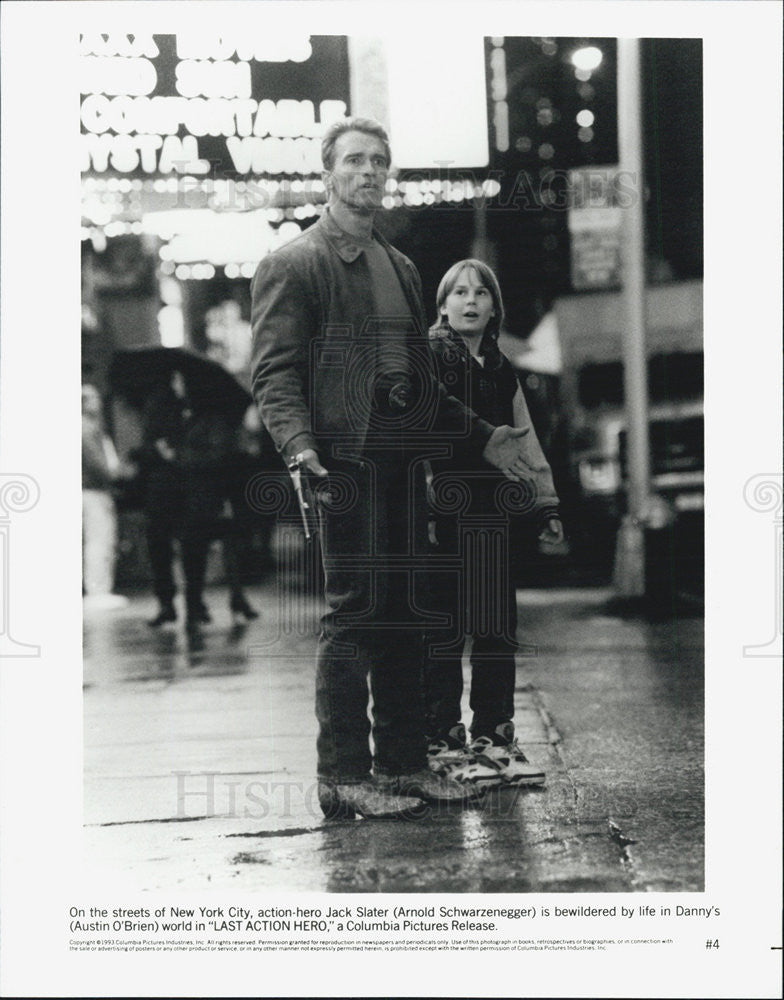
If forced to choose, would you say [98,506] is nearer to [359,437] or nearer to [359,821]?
[359,437]

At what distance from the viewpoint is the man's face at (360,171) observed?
4422mm

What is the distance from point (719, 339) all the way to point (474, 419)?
0.78 meters

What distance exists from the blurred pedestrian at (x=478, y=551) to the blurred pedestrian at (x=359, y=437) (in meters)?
0.14

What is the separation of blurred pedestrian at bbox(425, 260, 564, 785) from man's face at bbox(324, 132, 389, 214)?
0.37 m

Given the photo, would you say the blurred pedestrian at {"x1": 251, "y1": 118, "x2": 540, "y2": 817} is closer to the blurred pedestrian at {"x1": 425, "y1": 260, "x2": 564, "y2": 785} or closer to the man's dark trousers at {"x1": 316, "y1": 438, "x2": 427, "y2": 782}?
the man's dark trousers at {"x1": 316, "y1": 438, "x2": 427, "y2": 782}

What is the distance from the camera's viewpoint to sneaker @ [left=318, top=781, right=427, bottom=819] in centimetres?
440

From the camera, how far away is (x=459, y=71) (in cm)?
460

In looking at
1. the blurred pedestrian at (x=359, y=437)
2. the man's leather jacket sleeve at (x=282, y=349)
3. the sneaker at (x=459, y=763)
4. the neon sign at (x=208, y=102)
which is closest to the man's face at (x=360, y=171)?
the blurred pedestrian at (x=359, y=437)

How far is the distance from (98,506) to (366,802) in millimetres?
1611

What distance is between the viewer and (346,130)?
4441mm

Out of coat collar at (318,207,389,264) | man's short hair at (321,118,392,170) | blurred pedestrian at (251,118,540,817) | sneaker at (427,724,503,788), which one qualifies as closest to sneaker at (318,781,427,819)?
blurred pedestrian at (251,118,540,817)

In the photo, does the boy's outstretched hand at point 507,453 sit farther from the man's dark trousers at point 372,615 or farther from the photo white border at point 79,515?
the photo white border at point 79,515

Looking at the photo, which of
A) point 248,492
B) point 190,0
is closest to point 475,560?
point 248,492

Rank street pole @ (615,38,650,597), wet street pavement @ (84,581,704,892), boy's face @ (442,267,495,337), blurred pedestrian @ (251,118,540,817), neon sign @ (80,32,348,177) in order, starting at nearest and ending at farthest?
wet street pavement @ (84,581,704,892), blurred pedestrian @ (251,118,540,817), neon sign @ (80,32,348,177), boy's face @ (442,267,495,337), street pole @ (615,38,650,597)
